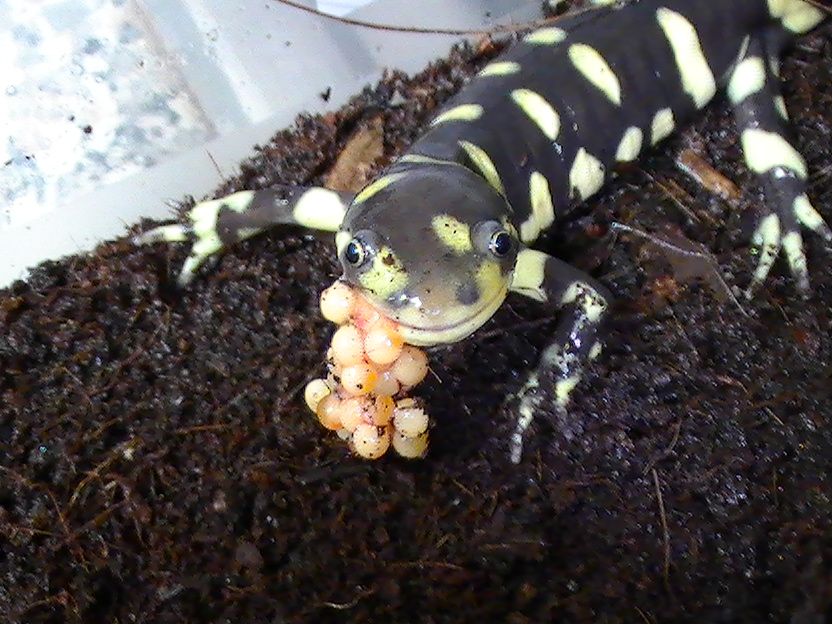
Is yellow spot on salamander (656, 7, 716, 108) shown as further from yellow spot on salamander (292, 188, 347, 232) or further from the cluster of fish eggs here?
the cluster of fish eggs

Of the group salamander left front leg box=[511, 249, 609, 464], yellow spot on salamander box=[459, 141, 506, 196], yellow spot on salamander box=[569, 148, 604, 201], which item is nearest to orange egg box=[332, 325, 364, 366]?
salamander left front leg box=[511, 249, 609, 464]

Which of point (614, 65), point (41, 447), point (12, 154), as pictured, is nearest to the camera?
point (41, 447)

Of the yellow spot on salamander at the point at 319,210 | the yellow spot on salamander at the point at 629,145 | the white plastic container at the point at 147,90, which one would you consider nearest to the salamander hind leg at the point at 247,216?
the yellow spot on salamander at the point at 319,210

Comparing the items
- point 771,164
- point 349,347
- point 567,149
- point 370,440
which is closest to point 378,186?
point 349,347

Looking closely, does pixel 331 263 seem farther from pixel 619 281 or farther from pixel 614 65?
pixel 614 65

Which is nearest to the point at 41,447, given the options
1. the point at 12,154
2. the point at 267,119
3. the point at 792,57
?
the point at 12,154

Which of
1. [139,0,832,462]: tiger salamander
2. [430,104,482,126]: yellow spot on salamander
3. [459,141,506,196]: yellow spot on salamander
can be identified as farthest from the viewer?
[430,104,482,126]: yellow spot on salamander
